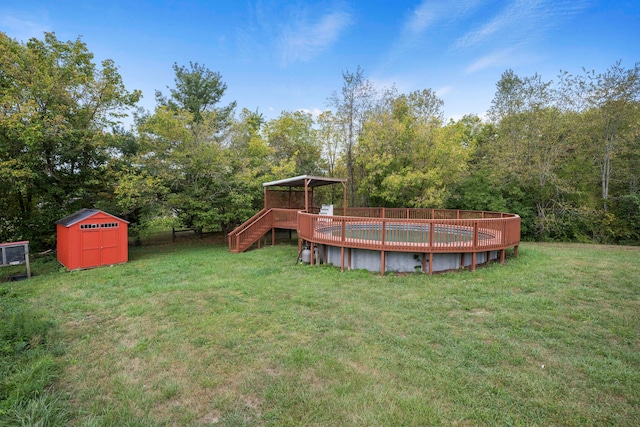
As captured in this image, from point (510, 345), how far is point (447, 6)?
14199 millimetres

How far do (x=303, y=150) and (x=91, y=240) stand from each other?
1559cm

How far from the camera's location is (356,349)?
390 cm

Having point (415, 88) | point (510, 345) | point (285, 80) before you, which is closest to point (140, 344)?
point (510, 345)

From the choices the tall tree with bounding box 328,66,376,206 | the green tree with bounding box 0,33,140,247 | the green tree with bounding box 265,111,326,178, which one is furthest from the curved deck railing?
the green tree with bounding box 265,111,326,178

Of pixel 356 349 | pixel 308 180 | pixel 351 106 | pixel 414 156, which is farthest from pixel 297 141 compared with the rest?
pixel 356 349

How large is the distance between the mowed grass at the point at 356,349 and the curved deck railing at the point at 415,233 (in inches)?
31.8

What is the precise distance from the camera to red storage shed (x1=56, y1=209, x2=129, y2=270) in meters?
9.41

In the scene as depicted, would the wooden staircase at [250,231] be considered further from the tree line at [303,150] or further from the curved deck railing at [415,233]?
the curved deck railing at [415,233]

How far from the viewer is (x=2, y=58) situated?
9867 millimetres

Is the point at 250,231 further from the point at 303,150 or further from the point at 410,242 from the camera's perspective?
the point at 303,150

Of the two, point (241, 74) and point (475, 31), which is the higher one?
point (241, 74)

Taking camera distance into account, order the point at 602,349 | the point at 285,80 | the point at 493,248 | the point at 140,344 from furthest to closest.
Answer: the point at 285,80 < the point at 493,248 < the point at 140,344 < the point at 602,349

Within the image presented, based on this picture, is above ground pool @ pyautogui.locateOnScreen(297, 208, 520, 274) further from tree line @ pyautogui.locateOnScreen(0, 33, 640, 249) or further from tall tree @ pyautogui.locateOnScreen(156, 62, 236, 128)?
tall tree @ pyautogui.locateOnScreen(156, 62, 236, 128)

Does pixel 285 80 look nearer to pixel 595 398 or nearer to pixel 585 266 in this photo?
pixel 585 266
